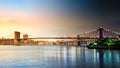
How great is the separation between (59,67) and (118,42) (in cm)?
5441

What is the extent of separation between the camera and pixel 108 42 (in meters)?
83.6

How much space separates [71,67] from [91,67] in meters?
1.52

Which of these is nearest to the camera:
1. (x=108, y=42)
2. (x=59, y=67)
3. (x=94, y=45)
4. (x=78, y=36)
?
(x=59, y=67)

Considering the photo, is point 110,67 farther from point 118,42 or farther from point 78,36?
point 78,36

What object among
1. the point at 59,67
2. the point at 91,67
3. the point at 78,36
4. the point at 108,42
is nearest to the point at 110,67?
the point at 91,67

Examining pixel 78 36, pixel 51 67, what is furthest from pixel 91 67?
pixel 78 36

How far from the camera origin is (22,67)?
26.2m

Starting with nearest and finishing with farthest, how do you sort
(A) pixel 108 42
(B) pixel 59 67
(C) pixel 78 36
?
1. (B) pixel 59 67
2. (A) pixel 108 42
3. (C) pixel 78 36

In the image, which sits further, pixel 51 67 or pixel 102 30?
pixel 102 30

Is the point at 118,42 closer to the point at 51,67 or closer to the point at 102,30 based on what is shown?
the point at 102,30

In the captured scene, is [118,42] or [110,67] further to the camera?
[118,42]

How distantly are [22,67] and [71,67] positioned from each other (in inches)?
146

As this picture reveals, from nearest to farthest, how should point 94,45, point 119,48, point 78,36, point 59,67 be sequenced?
point 59,67 → point 119,48 → point 94,45 → point 78,36

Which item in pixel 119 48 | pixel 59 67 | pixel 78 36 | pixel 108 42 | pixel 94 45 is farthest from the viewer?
pixel 78 36
